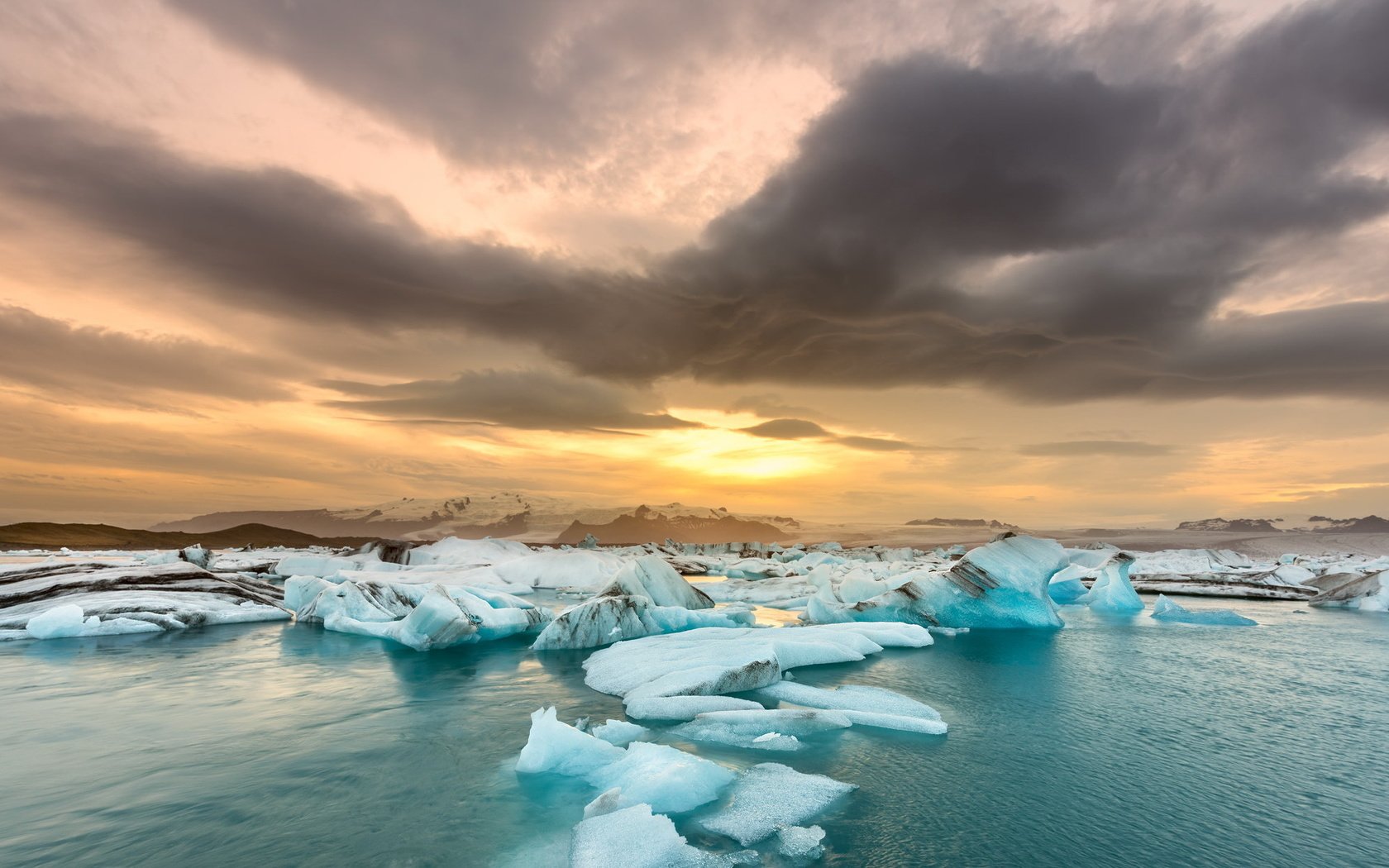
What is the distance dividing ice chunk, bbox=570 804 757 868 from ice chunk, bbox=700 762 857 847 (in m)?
0.40

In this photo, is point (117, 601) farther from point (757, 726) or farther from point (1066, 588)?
point (1066, 588)

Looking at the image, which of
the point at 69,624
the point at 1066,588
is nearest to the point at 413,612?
the point at 69,624

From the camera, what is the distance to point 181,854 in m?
4.72

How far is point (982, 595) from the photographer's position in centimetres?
1789

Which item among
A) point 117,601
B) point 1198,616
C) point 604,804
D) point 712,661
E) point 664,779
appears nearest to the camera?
point 604,804

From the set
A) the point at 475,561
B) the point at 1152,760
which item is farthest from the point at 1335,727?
the point at 475,561

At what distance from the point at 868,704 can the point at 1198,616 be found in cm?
1894

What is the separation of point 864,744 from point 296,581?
64.2ft

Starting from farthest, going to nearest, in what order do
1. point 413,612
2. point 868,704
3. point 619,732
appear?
point 413,612 → point 868,704 → point 619,732

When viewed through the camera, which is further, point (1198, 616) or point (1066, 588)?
point (1066, 588)

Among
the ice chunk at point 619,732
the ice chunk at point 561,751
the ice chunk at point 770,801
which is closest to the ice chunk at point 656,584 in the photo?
the ice chunk at point 619,732

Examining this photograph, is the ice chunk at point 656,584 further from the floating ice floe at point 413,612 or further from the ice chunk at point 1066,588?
the ice chunk at point 1066,588

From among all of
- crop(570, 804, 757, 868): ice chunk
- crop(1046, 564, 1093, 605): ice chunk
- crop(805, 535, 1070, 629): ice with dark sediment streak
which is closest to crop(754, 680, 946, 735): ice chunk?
crop(570, 804, 757, 868): ice chunk

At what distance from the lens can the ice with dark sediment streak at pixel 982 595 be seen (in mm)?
17922
